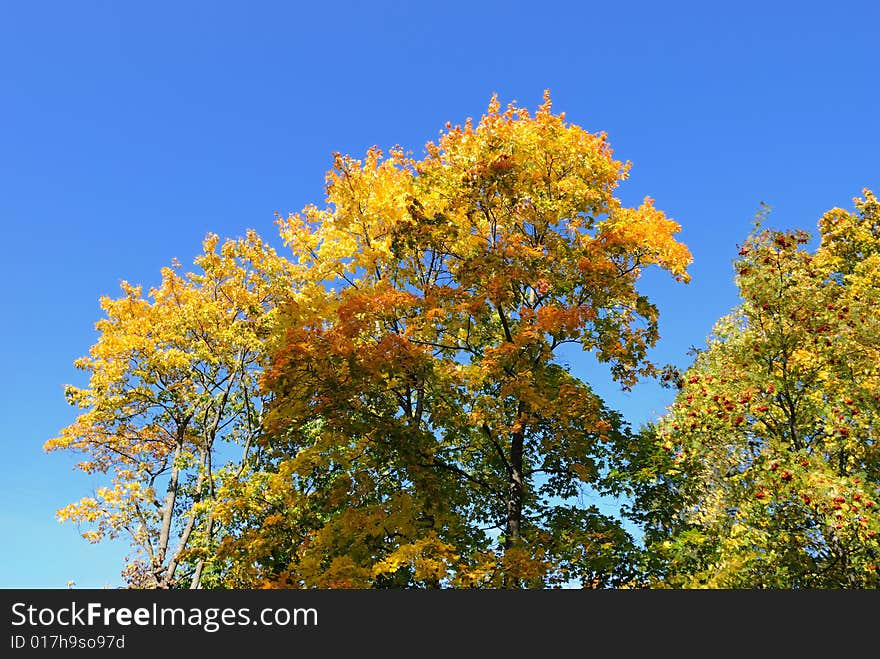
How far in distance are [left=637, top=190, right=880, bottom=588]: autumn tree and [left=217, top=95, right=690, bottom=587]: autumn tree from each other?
55.4 inches

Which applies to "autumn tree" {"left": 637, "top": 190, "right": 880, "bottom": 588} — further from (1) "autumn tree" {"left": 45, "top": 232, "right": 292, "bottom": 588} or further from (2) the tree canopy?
(1) "autumn tree" {"left": 45, "top": 232, "right": 292, "bottom": 588}

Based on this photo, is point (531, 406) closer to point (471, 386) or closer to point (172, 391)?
point (471, 386)

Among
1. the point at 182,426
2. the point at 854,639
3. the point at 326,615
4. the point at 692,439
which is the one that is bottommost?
the point at 854,639

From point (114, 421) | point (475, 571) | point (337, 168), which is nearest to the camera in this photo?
point (475, 571)

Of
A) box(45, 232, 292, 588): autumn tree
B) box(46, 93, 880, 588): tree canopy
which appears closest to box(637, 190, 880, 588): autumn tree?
box(46, 93, 880, 588): tree canopy

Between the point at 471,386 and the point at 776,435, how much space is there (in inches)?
260

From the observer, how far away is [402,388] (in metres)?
16.0

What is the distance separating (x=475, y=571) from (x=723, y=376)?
6.83m

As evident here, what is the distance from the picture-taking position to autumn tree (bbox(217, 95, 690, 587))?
13.4 m

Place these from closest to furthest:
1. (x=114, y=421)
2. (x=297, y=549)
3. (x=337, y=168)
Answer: (x=297, y=549)
(x=337, y=168)
(x=114, y=421)

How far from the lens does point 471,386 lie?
14.9m

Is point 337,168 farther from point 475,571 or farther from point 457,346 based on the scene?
point 475,571

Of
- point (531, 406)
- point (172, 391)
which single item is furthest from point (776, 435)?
point (172, 391)

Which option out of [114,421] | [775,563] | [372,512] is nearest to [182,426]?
[114,421]
